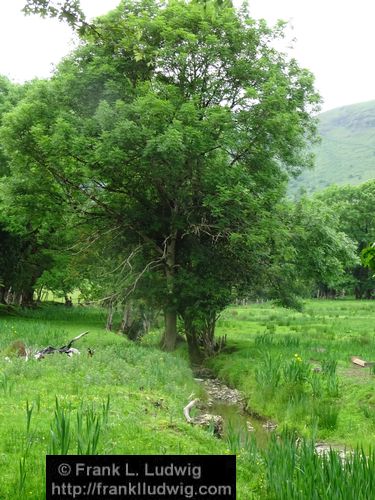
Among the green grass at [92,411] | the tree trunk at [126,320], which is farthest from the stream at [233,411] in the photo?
the tree trunk at [126,320]

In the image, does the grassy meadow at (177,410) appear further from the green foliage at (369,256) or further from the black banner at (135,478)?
the green foliage at (369,256)

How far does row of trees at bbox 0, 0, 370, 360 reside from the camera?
63.5 feet

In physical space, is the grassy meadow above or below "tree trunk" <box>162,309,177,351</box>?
above

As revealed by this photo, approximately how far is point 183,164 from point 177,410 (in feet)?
34.0

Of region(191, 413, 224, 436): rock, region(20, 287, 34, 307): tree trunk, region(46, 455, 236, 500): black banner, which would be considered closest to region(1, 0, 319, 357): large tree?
region(191, 413, 224, 436): rock

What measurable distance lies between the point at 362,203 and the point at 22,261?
5393cm

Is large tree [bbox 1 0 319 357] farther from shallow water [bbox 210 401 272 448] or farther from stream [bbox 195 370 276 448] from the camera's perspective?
shallow water [bbox 210 401 272 448]

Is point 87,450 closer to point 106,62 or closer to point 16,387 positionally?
point 16,387

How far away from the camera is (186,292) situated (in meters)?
20.5

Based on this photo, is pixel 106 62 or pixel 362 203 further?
pixel 362 203

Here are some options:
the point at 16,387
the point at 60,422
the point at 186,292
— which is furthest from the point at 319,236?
the point at 60,422
